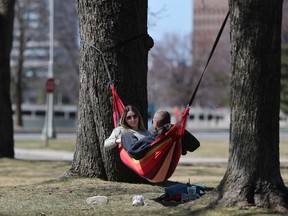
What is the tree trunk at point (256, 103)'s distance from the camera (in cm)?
661

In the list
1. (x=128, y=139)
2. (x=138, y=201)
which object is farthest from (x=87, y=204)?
(x=128, y=139)

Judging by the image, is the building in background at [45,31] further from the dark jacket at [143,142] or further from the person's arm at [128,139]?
the dark jacket at [143,142]

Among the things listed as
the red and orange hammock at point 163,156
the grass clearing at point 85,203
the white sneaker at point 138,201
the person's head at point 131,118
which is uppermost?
the person's head at point 131,118

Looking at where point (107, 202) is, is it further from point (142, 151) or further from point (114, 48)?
point (114, 48)

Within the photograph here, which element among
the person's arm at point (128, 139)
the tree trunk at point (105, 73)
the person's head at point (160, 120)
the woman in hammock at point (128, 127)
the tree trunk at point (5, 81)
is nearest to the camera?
the person's arm at point (128, 139)

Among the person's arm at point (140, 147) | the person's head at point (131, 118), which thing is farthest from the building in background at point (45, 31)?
the person's arm at point (140, 147)

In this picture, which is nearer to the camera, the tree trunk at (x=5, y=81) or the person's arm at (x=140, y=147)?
the person's arm at (x=140, y=147)

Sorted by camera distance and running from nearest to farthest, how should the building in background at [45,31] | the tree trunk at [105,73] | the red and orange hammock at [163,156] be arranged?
1. the red and orange hammock at [163,156]
2. the tree trunk at [105,73]
3. the building in background at [45,31]

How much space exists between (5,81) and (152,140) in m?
9.75

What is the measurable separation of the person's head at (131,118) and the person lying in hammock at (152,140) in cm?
33

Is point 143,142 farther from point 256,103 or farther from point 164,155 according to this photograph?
point 256,103

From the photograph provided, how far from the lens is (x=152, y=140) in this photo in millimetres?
7410

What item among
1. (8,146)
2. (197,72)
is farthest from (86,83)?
(197,72)

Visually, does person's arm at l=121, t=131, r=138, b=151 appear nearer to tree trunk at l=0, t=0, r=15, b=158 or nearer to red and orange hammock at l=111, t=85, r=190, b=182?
red and orange hammock at l=111, t=85, r=190, b=182
